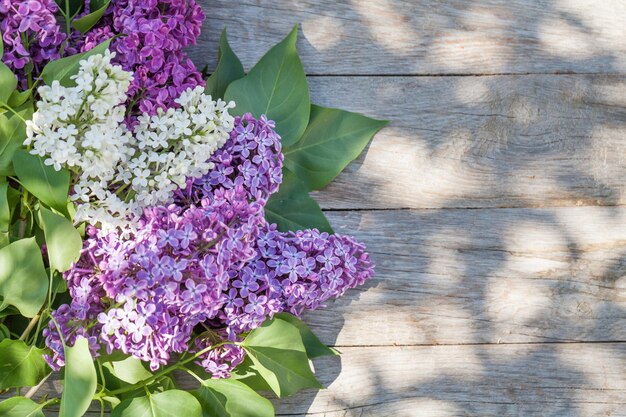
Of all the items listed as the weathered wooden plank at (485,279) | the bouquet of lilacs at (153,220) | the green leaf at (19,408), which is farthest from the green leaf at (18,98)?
the weathered wooden plank at (485,279)

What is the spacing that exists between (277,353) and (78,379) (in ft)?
0.95

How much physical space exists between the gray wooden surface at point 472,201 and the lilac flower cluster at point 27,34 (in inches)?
10.1

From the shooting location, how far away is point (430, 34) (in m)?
1.42

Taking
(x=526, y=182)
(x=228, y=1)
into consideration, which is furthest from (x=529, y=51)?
(x=228, y=1)

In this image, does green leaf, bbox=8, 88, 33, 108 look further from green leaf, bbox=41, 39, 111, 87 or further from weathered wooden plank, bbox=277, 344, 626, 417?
weathered wooden plank, bbox=277, 344, 626, 417

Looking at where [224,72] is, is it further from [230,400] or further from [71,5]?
[230,400]

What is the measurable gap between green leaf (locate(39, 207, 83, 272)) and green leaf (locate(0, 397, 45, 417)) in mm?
181

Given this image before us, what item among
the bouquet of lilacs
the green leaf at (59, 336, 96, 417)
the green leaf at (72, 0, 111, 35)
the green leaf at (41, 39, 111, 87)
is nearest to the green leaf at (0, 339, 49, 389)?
the bouquet of lilacs

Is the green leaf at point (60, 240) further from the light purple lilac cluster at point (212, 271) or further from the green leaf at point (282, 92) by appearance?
the green leaf at point (282, 92)

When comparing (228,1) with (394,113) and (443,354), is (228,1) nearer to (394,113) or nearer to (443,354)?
(394,113)

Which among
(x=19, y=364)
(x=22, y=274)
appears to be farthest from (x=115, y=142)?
(x=19, y=364)

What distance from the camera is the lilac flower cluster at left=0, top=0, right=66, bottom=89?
1120mm

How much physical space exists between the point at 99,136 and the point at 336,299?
1.74 feet

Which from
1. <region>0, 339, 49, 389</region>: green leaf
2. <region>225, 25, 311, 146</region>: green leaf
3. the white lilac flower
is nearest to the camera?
the white lilac flower
